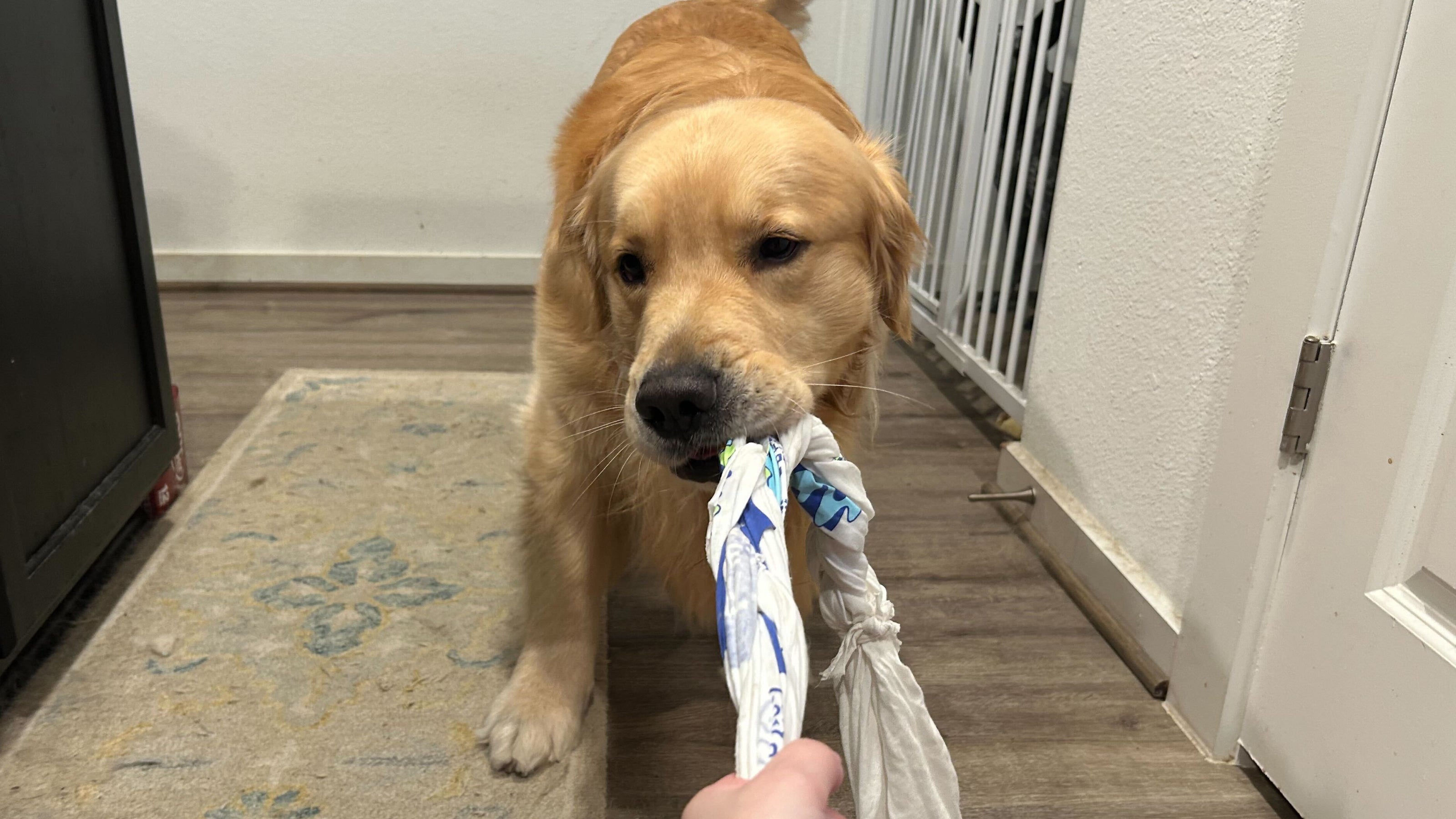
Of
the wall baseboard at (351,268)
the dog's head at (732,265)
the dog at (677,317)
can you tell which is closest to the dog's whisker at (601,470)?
the dog at (677,317)

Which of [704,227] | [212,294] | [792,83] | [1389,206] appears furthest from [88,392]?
[212,294]

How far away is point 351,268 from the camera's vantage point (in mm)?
3549

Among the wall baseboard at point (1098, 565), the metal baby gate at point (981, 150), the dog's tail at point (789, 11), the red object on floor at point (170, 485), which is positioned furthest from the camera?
the dog's tail at point (789, 11)

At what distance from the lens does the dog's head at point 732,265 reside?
1050 millimetres

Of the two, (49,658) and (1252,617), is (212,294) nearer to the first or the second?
(49,658)

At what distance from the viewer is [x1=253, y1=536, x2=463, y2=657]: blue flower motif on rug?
1531mm

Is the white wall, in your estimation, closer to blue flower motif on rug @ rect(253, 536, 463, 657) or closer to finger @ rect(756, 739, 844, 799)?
blue flower motif on rug @ rect(253, 536, 463, 657)

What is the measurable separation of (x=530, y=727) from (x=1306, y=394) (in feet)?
3.58

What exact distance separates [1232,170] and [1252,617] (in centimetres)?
62

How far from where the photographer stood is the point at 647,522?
148 cm

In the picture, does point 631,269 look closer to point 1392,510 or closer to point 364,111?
point 1392,510

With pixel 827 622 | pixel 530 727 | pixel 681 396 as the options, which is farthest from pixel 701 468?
pixel 530 727

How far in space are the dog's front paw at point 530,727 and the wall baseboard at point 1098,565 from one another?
900 millimetres

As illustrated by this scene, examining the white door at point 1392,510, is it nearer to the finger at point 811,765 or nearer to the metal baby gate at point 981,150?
the finger at point 811,765
